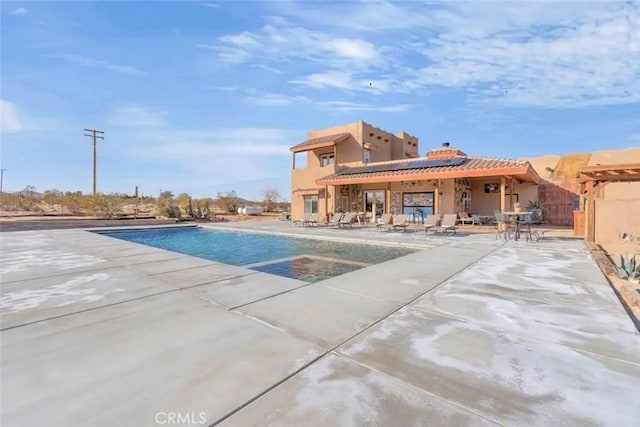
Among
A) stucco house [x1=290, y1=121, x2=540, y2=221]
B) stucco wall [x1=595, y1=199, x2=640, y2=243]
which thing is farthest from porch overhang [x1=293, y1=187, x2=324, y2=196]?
stucco wall [x1=595, y1=199, x2=640, y2=243]

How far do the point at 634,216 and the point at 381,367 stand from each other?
15360 millimetres

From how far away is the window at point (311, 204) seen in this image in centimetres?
2350

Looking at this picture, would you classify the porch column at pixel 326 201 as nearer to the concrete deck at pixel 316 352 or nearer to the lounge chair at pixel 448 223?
the lounge chair at pixel 448 223

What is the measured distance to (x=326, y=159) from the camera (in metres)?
24.6

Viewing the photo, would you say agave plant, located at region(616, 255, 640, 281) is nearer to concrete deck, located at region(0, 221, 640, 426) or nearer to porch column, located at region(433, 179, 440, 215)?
concrete deck, located at region(0, 221, 640, 426)

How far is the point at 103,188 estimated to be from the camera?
33.6 metres

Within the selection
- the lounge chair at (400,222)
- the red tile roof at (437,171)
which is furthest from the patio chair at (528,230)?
A: the lounge chair at (400,222)

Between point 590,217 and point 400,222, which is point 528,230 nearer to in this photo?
point 590,217

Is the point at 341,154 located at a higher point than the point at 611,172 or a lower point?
higher

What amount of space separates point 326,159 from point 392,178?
28.1 feet

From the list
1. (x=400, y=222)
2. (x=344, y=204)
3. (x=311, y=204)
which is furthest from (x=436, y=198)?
(x=311, y=204)

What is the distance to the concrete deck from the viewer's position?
1.95 metres

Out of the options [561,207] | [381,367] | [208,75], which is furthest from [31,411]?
[561,207]

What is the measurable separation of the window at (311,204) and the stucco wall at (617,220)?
53.5 feet
